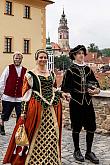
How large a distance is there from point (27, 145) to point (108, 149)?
191 centimetres

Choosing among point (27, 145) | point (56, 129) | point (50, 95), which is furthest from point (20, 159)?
point (50, 95)

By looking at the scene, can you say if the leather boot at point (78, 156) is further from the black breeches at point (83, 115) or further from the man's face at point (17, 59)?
the man's face at point (17, 59)

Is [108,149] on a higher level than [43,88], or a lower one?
lower

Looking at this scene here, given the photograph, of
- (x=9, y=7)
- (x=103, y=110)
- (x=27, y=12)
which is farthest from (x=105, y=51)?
(x=103, y=110)

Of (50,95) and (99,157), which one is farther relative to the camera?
(99,157)

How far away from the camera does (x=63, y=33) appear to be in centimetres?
12425

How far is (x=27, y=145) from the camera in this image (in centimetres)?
395

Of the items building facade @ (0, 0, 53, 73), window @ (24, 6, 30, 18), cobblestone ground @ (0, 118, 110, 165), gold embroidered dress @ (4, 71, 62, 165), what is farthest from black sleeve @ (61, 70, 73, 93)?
window @ (24, 6, 30, 18)

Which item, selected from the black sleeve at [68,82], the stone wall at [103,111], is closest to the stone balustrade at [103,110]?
the stone wall at [103,111]

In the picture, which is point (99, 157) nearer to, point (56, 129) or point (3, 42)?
point (56, 129)

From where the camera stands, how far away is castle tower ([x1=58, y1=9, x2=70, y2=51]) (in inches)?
4819

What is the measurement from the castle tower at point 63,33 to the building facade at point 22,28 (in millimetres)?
95011

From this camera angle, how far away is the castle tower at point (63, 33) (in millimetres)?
122406

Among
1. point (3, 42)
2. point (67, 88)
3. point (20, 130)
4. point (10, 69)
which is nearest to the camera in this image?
point (20, 130)
